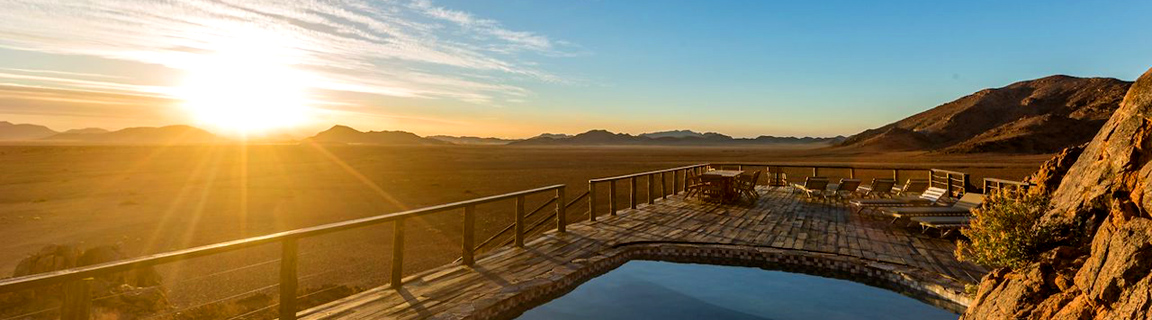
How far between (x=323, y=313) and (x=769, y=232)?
687 centimetres

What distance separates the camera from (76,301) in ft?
9.91

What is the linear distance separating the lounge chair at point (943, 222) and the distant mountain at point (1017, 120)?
2460 inches

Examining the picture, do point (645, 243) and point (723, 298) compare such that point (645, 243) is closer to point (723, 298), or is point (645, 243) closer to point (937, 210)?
point (723, 298)

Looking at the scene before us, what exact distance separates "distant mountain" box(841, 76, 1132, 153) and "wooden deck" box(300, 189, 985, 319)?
62527 millimetres

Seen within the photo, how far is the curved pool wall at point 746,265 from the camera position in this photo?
549 centimetres

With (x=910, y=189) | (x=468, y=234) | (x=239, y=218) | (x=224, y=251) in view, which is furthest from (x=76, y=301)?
(x=910, y=189)

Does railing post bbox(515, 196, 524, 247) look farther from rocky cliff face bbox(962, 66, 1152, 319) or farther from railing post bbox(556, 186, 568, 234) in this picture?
rocky cliff face bbox(962, 66, 1152, 319)

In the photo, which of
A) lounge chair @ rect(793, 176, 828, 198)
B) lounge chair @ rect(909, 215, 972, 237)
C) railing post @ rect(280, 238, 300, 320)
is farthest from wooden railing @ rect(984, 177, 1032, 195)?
railing post @ rect(280, 238, 300, 320)

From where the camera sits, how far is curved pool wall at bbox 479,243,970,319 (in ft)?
18.0

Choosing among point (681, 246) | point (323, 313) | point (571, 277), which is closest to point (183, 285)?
point (323, 313)

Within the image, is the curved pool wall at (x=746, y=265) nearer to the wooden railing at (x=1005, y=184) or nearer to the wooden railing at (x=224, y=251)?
the wooden railing at (x=224, y=251)

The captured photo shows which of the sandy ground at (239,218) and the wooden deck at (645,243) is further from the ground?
the wooden deck at (645,243)

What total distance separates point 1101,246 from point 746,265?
4.27 m

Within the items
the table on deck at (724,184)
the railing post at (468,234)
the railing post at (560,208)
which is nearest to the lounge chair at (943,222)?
the table on deck at (724,184)
